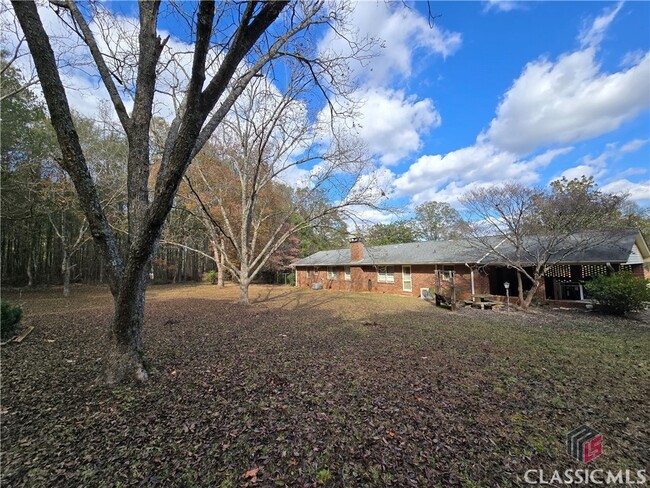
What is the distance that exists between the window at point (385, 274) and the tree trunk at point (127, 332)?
57.0 ft

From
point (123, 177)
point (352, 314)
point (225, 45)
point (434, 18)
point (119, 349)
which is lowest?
point (352, 314)

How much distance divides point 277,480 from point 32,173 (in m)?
16.9

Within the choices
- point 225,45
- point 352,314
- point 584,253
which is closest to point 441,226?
point 584,253

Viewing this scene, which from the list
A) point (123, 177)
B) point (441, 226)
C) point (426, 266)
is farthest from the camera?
point (441, 226)

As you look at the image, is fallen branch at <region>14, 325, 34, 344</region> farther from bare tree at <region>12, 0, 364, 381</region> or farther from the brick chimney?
the brick chimney

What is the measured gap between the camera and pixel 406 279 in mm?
18656

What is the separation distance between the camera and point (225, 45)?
15.2ft

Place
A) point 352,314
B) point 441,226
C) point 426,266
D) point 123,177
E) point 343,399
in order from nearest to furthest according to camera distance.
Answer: point 343,399 → point 352,314 → point 123,177 → point 426,266 → point 441,226

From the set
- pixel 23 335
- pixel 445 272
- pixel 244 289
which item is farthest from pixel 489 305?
pixel 23 335

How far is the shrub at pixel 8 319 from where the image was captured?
5.77 m

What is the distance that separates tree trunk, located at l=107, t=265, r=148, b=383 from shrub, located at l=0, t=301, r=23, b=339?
13.8 feet

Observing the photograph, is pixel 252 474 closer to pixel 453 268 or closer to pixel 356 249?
pixel 453 268

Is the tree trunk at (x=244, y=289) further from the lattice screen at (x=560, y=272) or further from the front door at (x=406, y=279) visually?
the lattice screen at (x=560, y=272)

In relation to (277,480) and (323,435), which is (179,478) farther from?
(323,435)
